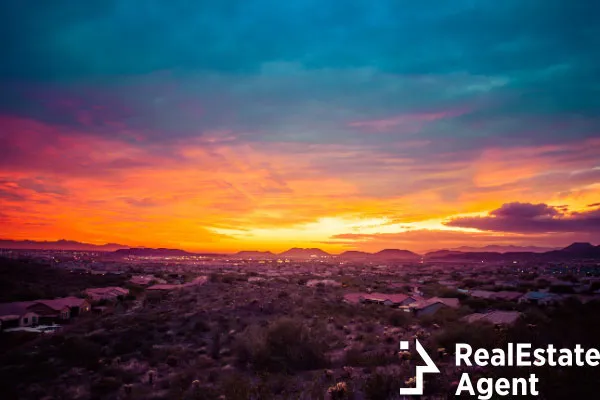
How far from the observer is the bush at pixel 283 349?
16703 millimetres

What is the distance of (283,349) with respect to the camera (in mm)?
18047

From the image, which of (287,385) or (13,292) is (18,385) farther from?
(13,292)

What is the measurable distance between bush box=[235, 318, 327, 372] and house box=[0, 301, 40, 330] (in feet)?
91.7

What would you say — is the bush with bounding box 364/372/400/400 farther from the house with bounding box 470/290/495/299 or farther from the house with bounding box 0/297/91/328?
the house with bounding box 470/290/495/299

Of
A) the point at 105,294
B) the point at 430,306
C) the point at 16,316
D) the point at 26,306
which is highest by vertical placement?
the point at 430,306

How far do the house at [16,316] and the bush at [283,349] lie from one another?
2796 centimetres

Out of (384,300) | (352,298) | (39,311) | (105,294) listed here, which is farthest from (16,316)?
(384,300)

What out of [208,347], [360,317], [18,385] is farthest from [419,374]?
[360,317]

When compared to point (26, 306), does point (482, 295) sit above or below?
above

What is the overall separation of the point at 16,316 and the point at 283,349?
104ft

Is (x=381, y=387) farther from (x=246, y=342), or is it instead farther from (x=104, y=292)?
(x=104, y=292)

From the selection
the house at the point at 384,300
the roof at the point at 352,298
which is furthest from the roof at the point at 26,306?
the house at the point at 384,300

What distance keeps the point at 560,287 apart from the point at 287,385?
1866 inches

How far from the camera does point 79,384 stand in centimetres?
1717
